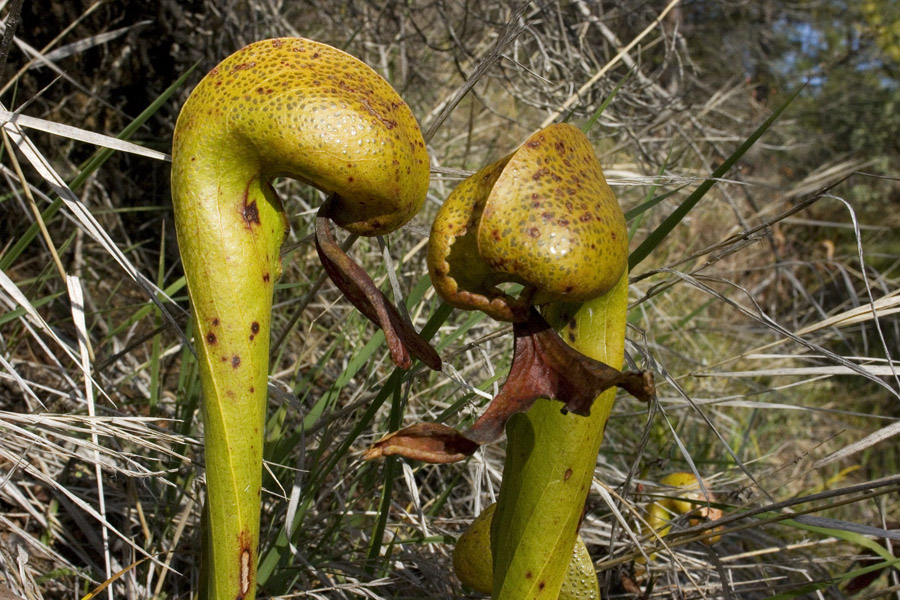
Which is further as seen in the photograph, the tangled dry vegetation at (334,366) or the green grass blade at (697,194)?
the tangled dry vegetation at (334,366)

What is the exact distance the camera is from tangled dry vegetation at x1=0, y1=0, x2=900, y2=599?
1199mm

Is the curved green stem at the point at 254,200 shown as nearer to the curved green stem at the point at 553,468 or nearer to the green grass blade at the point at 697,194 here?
the curved green stem at the point at 553,468

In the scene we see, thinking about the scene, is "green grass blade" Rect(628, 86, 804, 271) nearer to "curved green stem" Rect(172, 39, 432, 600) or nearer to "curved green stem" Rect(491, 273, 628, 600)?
"curved green stem" Rect(491, 273, 628, 600)

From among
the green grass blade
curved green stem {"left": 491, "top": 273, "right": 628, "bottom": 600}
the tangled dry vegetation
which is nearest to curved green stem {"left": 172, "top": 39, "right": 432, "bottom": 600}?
curved green stem {"left": 491, "top": 273, "right": 628, "bottom": 600}

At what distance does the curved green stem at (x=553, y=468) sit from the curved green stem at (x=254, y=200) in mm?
153

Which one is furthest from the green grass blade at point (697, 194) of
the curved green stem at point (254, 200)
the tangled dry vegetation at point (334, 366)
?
the curved green stem at point (254, 200)

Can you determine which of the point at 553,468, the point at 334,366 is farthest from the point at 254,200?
the point at 334,366

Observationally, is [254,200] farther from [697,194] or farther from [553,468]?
[697,194]

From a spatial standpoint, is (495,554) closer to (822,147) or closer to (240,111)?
(240,111)

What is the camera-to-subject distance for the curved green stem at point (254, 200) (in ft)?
2.34

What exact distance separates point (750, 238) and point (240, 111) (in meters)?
0.96

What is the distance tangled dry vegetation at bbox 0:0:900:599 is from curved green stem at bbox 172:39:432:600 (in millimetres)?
263

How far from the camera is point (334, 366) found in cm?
211

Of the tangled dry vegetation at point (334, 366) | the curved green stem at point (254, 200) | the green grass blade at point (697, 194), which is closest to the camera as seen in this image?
the curved green stem at point (254, 200)
